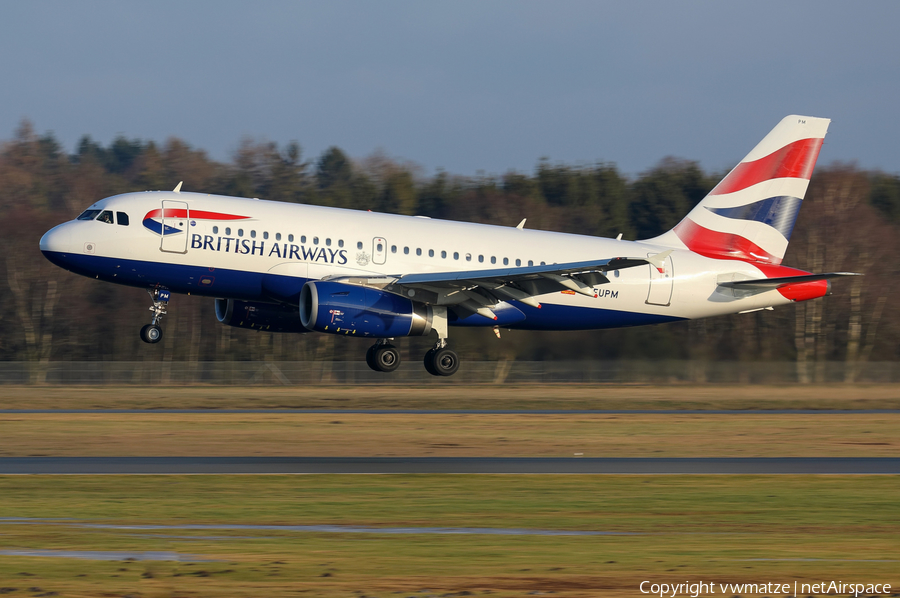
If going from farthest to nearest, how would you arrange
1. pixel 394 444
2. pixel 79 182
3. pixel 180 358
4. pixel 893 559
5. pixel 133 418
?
pixel 79 182, pixel 180 358, pixel 133 418, pixel 394 444, pixel 893 559

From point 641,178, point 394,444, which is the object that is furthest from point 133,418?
point 641,178

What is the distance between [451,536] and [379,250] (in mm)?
20218

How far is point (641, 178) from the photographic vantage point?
256 ft

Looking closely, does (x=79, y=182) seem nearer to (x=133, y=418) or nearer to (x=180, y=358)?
(x=180, y=358)

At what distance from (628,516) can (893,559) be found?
379 cm

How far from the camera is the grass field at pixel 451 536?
1116 cm

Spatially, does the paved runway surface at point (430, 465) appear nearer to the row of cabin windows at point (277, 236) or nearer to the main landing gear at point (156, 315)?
the main landing gear at point (156, 315)

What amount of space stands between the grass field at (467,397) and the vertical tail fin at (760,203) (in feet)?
18.3

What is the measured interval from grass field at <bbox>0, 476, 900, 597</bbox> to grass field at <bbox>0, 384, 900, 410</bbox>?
18.5m

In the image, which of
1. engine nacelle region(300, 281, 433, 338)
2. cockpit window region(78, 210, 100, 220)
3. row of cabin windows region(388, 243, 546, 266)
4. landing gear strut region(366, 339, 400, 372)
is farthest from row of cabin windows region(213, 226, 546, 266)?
cockpit window region(78, 210, 100, 220)

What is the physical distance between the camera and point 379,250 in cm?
3312

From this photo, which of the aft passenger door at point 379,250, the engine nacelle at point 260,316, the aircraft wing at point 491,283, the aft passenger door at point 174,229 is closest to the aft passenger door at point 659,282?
the aircraft wing at point 491,283

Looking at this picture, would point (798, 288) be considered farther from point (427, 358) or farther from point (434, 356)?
point (427, 358)

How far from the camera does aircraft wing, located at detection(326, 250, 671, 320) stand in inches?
1254
